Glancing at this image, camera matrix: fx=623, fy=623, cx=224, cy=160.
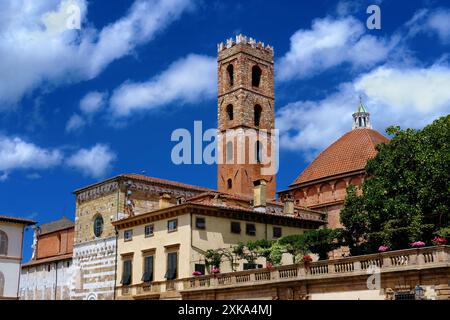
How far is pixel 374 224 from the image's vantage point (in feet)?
124

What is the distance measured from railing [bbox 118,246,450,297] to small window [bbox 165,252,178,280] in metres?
0.38

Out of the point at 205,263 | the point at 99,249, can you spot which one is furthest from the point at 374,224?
A: the point at 99,249

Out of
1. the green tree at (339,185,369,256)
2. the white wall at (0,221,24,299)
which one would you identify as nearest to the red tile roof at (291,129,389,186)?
the green tree at (339,185,369,256)

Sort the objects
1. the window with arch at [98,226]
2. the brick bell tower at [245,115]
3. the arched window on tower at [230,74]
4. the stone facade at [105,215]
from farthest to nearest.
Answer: the arched window on tower at [230,74], the brick bell tower at [245,115], the window with arch at [98,226], the stone facade at [105,215]

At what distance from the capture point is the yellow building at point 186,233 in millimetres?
38969

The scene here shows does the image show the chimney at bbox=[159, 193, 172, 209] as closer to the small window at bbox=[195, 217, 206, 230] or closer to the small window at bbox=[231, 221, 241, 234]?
the small window at bbox=[195, 217, 206, 230]

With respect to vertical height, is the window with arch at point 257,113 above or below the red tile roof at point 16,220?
above

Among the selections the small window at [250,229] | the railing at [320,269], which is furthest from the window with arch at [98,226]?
the small window at [250,229]

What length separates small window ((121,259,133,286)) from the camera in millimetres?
43062

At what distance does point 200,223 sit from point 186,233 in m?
1.11

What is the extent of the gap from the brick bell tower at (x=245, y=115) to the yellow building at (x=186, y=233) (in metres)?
23.0

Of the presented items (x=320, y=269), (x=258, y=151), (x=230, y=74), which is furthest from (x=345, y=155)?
(x=320, y=269)

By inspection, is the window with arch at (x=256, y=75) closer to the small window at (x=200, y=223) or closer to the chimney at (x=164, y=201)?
the chimney at (x=164, y=201)

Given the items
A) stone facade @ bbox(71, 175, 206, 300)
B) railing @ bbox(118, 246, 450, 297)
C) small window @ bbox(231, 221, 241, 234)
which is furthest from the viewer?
stone facade @ bbox(71, 175, 206, 300)
